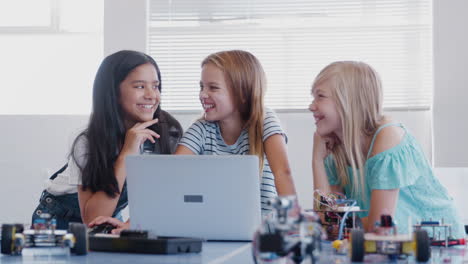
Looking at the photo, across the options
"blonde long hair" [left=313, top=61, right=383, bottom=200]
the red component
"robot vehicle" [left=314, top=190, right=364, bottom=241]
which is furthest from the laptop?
"blonde long hair" [left=313, top=61, right=383, bottom=200]

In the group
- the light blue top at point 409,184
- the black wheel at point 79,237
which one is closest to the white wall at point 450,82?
the light blue top at point 409,184

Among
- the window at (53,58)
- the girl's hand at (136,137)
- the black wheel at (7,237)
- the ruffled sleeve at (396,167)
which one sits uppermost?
the window at (53,58)

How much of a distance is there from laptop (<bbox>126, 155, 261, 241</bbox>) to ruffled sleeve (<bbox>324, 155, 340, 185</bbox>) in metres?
0.70

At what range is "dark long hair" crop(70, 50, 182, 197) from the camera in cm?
235

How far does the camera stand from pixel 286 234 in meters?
0.98

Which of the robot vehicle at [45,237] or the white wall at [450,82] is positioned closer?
the robot vehicle at [45,237]

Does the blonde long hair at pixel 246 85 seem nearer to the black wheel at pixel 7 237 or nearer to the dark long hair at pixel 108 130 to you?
the dark long hair at pixel 108 130

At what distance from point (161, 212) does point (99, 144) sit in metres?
0.89

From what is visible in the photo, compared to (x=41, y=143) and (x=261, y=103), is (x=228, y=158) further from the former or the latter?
(x=41, y=143)

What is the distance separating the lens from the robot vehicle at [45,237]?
127cm

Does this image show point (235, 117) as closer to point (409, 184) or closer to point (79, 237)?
point (409, 184)

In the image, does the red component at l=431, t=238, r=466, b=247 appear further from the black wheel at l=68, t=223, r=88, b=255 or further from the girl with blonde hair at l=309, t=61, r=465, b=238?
the black wheel at l=68, t=223, r=88, b=255

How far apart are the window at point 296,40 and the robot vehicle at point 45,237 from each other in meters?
2.62

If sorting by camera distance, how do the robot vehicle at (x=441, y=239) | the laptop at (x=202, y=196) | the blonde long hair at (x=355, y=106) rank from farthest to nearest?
the blonde long hair at (x=355, y=106)
the laptop at (x=202, y=196)
the robot vehicle at (x=441, y=239)
